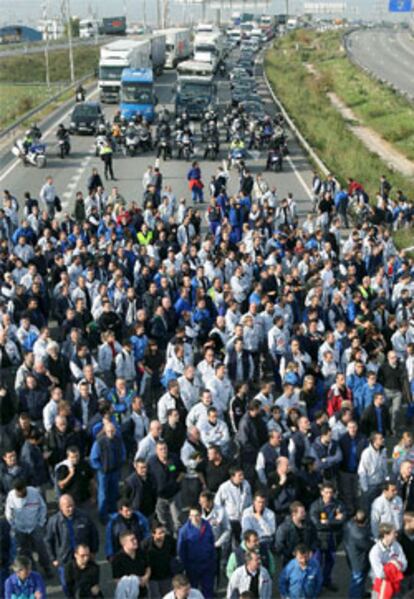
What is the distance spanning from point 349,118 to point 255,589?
158 ft

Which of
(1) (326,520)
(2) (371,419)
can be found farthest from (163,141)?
(1) (326,520)

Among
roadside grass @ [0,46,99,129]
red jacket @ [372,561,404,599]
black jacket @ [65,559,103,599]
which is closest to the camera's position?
black jacket @ [65,559,103,599]

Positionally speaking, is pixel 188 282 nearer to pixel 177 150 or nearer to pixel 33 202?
pixel 33 202

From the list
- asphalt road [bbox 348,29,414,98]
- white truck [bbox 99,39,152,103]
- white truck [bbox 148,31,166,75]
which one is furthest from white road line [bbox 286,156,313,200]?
asphalt road [bbox 348,29,414,98]

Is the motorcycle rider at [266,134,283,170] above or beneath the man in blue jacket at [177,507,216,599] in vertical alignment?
beneath

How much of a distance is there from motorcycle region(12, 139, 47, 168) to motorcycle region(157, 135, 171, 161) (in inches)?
172

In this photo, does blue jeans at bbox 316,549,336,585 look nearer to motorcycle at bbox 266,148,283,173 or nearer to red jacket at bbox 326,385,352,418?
red jacket at bbox 326,385,352,418

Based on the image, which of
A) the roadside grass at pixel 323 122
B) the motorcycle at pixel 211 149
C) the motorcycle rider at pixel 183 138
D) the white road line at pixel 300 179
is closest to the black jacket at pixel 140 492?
the roadside grass at pixel 323 122

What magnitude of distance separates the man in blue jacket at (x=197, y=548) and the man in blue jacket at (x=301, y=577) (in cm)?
77

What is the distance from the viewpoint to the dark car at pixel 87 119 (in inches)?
1607

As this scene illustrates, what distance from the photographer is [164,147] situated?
35062mm

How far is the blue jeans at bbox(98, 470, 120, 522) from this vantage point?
411 inches

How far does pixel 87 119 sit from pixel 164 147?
23.7 ft

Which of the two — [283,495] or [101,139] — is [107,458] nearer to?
[283,495]
